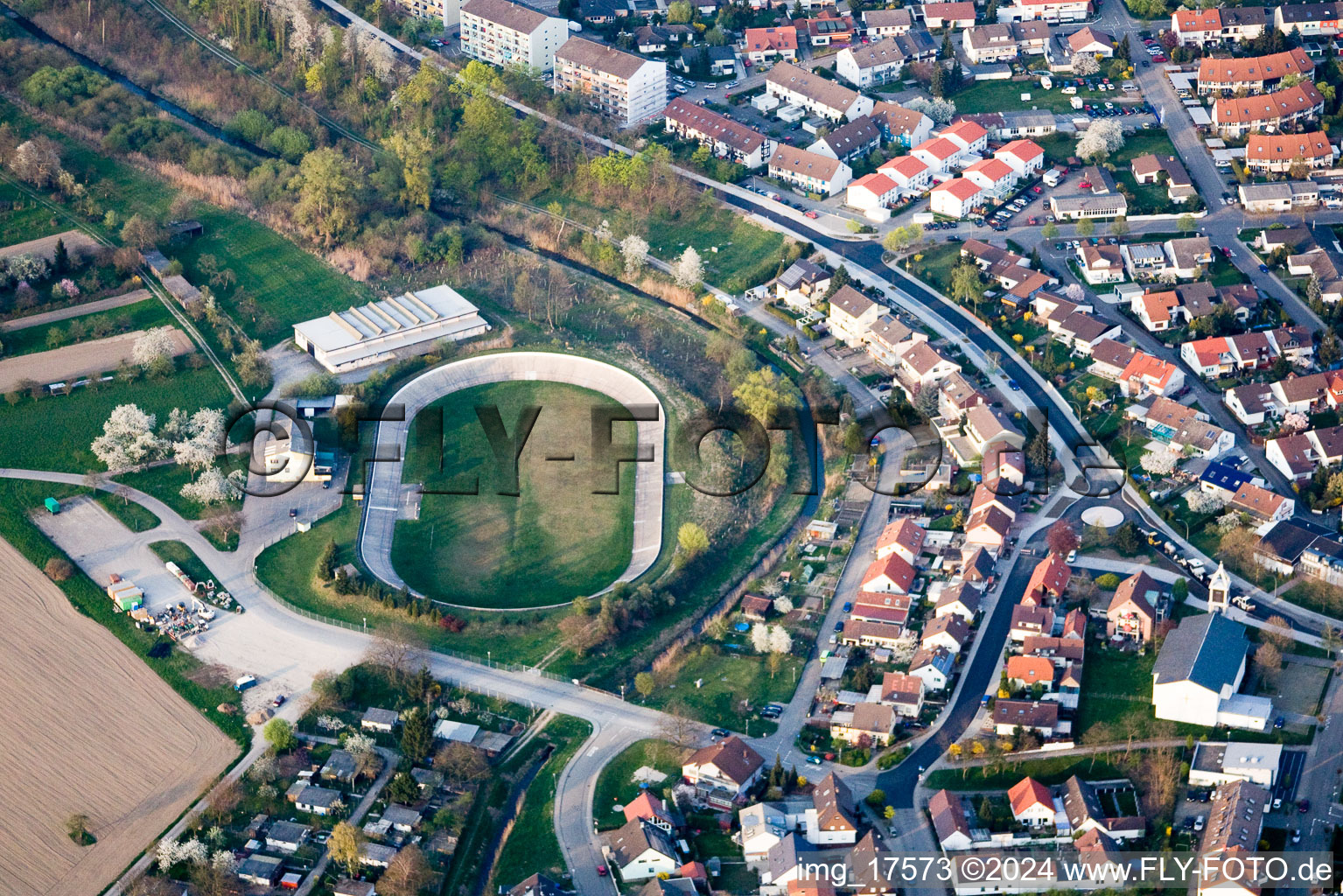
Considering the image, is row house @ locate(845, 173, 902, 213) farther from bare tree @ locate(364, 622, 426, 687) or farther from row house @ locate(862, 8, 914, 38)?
bare tree @ locate(364, 622, 426, 687)

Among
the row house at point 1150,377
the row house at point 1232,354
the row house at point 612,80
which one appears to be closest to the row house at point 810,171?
the row house at point 612,80

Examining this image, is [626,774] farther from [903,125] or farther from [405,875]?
[903,125]

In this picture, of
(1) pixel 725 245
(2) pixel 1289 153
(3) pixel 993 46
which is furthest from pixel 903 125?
(2) pixel 1289 153

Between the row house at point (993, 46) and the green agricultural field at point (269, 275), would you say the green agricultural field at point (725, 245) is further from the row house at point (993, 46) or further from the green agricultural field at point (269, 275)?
the row house at point (993, 46)

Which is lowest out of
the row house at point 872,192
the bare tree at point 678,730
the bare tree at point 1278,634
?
the bare tree at point 678,730

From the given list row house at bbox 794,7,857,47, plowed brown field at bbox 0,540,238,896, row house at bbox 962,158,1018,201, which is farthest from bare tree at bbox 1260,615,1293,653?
row house at bbox 794,7,857,47

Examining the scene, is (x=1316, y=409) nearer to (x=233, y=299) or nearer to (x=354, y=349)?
(x=354, y=349)

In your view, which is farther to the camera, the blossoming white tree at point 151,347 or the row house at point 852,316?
the row house at point 852,316
